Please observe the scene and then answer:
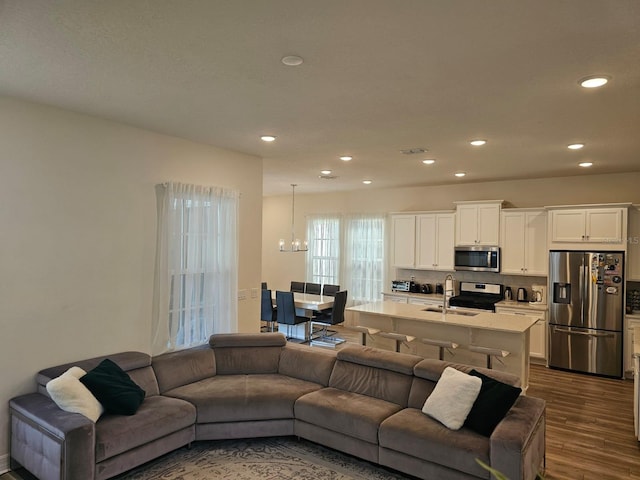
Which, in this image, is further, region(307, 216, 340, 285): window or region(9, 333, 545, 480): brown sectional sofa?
region(307, 216, 340, 285): window

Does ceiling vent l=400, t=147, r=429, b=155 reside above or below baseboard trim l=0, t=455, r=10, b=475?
above

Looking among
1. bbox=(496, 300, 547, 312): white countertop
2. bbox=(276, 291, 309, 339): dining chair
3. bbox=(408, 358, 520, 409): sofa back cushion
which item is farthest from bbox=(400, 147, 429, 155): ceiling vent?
bbox=(276, 291, 309, 339): dining chair

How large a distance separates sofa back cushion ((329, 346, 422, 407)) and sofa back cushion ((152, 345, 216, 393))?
1269mm

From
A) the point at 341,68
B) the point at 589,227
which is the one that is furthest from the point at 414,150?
the point at 589,227

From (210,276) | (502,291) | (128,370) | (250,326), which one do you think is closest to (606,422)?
(502,291)

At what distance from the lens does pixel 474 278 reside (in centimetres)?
723

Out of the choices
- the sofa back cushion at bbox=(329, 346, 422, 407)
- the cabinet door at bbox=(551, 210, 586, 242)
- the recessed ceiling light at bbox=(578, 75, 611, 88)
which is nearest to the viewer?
the recessed ceiling light at bbox=(578, 75, 611, 88)

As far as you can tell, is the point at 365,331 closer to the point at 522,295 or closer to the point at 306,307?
the point at 306,307

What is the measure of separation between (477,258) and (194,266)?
15.1ft

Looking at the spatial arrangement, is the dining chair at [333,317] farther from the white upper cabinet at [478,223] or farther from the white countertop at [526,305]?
the white countertop at [526,305]

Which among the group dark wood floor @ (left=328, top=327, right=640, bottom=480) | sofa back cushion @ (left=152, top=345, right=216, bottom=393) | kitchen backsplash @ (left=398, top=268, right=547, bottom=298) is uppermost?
kitchen backsplash @ (left=398, top=268, right=547, bottom=298)

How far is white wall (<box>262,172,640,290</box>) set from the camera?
625 cm

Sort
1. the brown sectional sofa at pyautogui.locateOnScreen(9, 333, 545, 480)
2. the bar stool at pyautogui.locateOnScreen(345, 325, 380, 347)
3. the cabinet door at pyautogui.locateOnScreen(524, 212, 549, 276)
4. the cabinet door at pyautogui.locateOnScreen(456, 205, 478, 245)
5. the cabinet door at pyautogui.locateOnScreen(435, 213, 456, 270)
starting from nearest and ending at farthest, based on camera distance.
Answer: the brown sectional sofa at pyautogui.locateOnScreen(9, 333, 545, 480) < the bar stool at pyautogui.locateOnScreen(345, 325, 380, 347) < the cabinet door at pyautogui.locateOnScreen(524, 212, 549, 276) < the cabinet door at pyautogui.locateOnScreen(456, 205, 478, 245) < the cabinet door at pyautogui.locateOnScreen(435, 213, 456, 270)

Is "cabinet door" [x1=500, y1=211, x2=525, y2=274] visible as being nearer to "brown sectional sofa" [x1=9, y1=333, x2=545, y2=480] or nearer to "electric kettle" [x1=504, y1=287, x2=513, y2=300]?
"electric kettle" [x1=504, y1=287, x2=513, y2=300]
